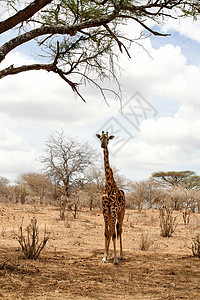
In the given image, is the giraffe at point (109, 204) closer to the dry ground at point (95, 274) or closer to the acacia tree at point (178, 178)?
the dry ground at point (95, 274)

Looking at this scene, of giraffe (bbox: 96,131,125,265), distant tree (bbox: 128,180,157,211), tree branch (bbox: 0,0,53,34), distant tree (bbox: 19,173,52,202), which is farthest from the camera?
distant tree (bbox: 128,180,157,211)

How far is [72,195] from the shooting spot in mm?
22422

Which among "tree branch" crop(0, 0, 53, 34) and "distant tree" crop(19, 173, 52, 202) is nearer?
"tree branch" crop(0, 0, 53, 34)

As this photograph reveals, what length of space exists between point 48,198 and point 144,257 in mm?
22302

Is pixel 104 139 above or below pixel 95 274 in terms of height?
above

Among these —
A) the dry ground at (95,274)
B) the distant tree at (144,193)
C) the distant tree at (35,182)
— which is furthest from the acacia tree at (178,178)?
the dry ground at (95,274)

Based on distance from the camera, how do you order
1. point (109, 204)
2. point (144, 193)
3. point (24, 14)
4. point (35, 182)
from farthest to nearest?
1. point (35, 182)
2. point (144, 193)
3. point (109, 204)
4. point (24, 14)

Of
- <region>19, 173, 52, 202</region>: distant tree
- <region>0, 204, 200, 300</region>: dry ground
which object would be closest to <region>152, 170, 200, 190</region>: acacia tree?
<region>19, 173, 52, 202</region>: distant tree

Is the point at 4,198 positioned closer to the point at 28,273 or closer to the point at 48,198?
the point at 48,198

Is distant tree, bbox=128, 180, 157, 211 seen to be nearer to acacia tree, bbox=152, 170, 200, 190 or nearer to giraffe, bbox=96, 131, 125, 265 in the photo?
acacia tree, bbox=152, 170, 200, 190

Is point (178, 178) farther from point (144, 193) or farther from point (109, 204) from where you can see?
point (109, 204)

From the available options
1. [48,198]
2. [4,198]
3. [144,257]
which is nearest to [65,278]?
[144,257]

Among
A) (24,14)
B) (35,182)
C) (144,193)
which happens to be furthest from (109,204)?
(35,182)

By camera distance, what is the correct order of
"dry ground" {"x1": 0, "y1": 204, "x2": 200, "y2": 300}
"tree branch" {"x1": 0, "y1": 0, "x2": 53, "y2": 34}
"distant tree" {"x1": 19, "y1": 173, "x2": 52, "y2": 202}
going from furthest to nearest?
"distant tree" {"x1": 19, "y1": 173, "x2": 52, "y2": 202}
"tree branch" {"x1": 0, "y1": 0, "x2": 53, "y2": 34}
"dry ground" {"x1": 0, "y1": 204, "x2": 200, "y2": 300}
